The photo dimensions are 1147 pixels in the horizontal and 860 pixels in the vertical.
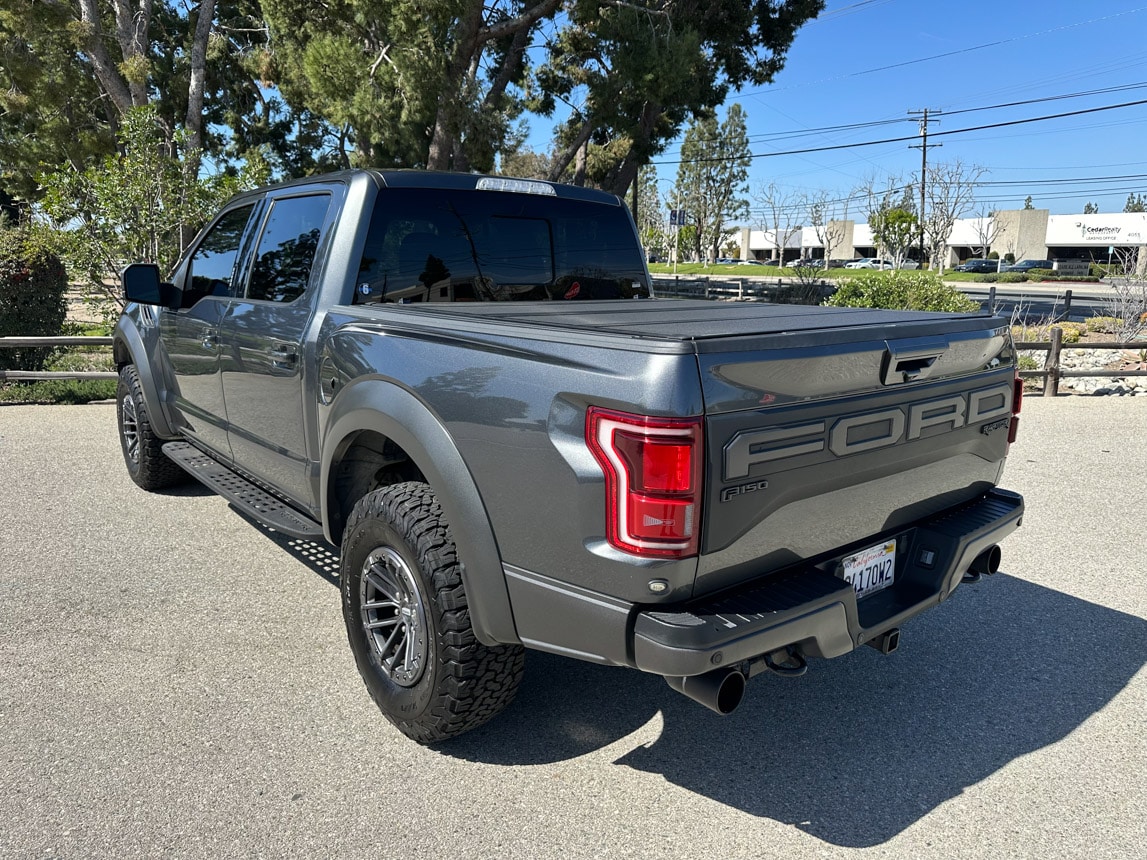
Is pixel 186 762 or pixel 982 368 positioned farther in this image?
pixel 982 368

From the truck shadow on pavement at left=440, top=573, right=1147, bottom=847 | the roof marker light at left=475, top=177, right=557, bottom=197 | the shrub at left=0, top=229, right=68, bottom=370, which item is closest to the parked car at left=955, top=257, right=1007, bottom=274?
the shrub at left=0, top=229, right=68, bottom=370

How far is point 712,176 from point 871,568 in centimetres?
8465

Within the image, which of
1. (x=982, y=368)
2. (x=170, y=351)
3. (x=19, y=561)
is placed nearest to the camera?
(x=982, y=368)

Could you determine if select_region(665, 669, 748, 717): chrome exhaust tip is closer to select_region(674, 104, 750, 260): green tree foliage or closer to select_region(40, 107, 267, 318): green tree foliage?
select_region(40, 107, 267, 318): green tree foliage

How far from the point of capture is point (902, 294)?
41.3 feet

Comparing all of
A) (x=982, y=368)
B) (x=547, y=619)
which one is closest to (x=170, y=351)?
(x=547, y=619)

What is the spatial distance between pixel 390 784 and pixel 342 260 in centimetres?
207

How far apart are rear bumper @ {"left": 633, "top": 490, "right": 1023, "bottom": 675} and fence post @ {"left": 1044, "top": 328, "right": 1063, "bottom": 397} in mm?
8319

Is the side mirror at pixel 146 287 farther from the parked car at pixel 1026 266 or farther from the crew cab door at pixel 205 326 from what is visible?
the parked car at pixel 1026 266

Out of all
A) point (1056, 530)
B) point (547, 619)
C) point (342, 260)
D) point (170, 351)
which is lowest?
point (1056, 530)

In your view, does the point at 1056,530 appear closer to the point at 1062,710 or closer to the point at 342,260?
the point at 1062,710

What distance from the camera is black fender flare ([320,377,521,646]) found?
259 centimetres

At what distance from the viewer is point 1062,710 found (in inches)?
132

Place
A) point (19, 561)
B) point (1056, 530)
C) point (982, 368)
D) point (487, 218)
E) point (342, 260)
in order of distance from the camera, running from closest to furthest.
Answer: point (982, 368) < point (342, 260) < point (487, 218) < point (19, 561) < point (1056, 530)
